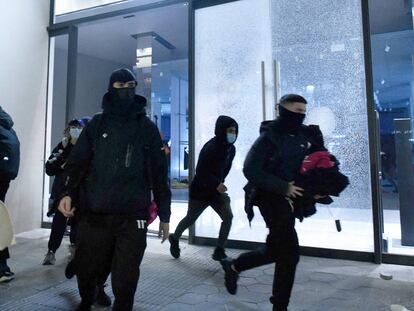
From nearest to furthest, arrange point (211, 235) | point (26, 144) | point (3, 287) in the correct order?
point (3, 287)
point (211, 235)
point (26, 144)

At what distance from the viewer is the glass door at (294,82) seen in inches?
152

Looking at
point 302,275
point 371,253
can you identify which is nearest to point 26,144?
point 302,275

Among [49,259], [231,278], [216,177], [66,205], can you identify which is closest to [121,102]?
[66,205]

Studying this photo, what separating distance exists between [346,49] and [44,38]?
4245 millimetres

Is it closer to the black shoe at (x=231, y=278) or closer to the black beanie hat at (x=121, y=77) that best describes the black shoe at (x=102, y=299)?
the black shoe at (x=231, y=278)

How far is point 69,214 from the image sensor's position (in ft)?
6.55

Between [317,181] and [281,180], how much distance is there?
0.22m

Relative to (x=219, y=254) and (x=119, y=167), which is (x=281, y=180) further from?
(x=219, y=254)

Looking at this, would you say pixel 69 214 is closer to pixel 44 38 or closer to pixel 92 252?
pixel 92 252

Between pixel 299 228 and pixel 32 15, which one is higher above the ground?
pixel 32 15

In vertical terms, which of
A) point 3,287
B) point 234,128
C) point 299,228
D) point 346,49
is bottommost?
point 3,287

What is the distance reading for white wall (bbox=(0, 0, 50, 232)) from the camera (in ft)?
16.1

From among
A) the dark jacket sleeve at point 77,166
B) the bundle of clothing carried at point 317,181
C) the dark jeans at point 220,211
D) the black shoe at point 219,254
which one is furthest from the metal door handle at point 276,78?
the dark jacket sleeve at point 77,166

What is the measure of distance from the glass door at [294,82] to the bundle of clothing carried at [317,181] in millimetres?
1741
